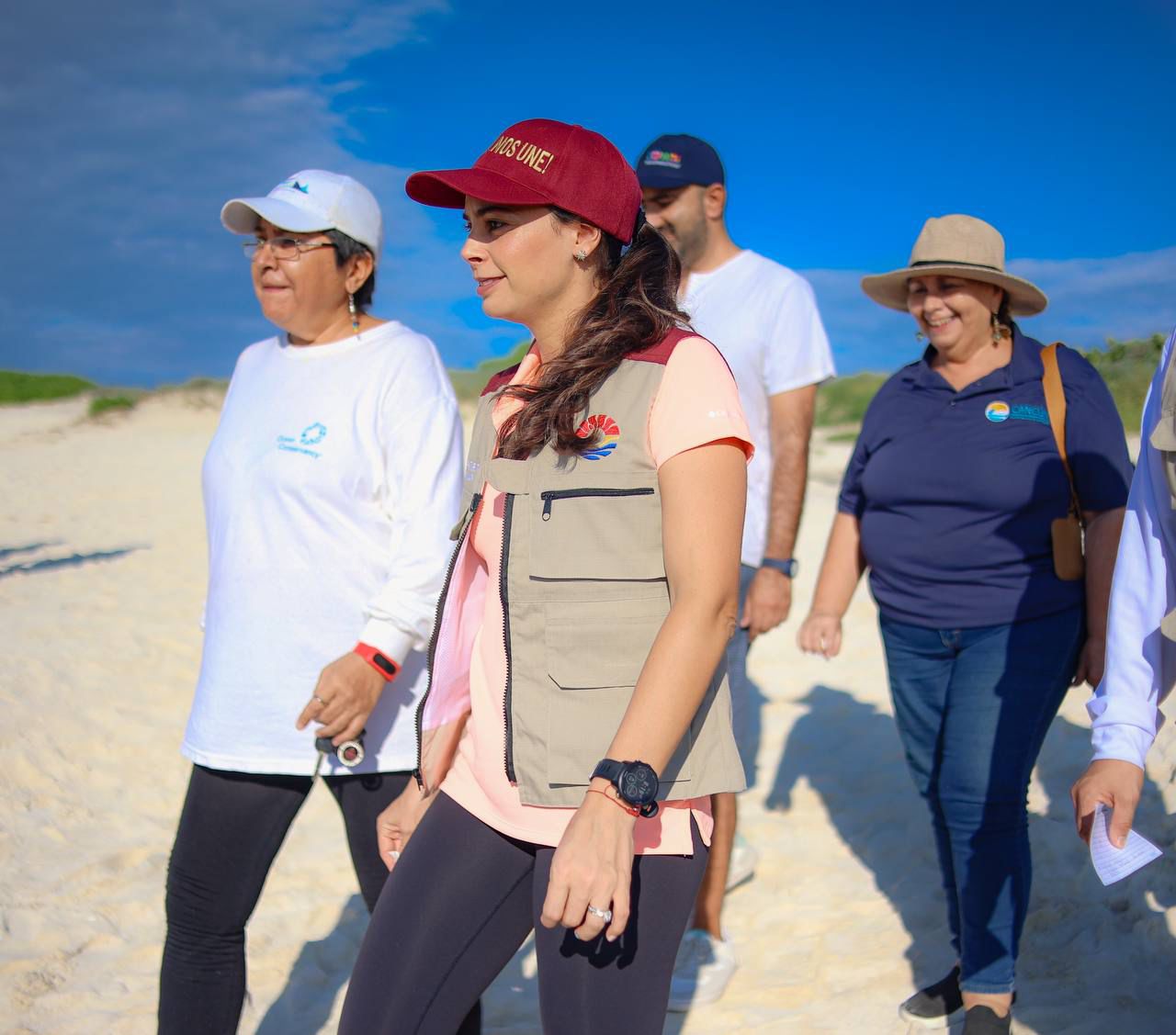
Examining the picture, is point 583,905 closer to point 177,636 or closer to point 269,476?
point 269,476

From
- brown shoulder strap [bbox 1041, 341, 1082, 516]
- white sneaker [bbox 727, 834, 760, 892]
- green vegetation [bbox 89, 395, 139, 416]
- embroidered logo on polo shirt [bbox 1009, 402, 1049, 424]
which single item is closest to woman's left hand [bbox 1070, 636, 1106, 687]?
brown shoulder strap [bbox 1041, 341, 1082, 516]

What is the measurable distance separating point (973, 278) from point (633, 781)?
90.1 inches

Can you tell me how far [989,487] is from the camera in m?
3.15

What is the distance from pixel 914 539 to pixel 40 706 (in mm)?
5139

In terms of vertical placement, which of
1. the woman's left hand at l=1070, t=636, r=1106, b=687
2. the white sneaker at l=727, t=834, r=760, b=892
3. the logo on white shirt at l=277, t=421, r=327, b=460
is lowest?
the white sneaker at l=727, t=834, r=760, b=892

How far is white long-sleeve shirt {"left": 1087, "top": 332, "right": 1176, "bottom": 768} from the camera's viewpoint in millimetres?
1987

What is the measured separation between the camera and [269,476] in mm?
2621

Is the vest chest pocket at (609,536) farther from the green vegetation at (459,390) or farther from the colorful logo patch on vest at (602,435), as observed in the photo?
the green vegetation at (459,390)

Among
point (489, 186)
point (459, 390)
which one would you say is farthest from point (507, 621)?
point (459, 390)

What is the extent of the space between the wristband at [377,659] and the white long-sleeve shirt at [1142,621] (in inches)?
57.4

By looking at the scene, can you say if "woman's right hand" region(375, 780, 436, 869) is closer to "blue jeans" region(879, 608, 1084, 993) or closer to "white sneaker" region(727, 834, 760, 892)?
"blue jeans" region(879, 608, 1084, 993)

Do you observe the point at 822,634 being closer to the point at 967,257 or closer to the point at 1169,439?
the point at 967,257

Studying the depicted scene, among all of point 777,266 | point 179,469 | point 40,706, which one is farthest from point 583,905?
point 179,469

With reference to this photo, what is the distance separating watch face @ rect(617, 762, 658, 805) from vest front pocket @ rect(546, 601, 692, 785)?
147mm
